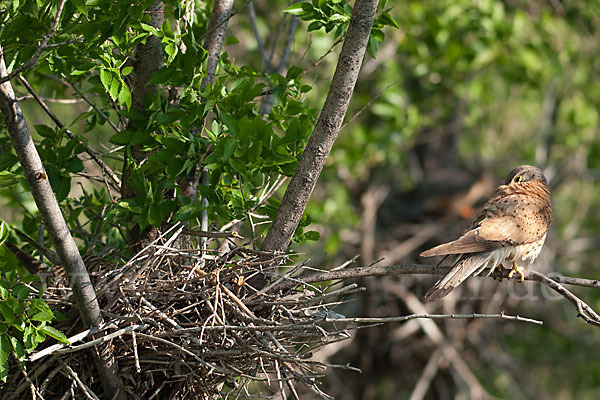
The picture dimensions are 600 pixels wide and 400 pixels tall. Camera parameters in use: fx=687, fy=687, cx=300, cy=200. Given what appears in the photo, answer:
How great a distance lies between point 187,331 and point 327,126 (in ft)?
2.95

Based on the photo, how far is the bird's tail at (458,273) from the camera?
301 centimetres

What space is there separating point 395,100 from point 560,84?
2.76 meters

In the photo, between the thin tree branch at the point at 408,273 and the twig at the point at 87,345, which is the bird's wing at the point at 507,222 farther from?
the twig at the point at 87,345

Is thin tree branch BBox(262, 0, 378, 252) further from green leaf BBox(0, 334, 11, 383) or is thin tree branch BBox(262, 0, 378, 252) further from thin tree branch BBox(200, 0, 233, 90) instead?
green leaf BBox(0, 334, 11, 383)

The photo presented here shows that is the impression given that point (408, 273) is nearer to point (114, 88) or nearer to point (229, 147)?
point (229, 147)

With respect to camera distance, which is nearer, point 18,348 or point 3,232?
point 18,348

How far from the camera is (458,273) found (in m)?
3.10

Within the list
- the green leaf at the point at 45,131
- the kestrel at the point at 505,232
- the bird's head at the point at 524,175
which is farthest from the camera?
the bird's head at the point at 524,175

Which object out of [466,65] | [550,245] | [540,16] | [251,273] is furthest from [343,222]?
[251,273]

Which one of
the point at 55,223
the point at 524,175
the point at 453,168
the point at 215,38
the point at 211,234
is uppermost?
the point at 215,38

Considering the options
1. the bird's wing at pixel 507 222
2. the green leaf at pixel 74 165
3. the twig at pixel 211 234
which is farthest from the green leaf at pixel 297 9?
the bird's wing at pixel 507 222

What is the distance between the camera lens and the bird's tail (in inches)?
118

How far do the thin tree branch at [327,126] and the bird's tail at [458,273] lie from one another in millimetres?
736

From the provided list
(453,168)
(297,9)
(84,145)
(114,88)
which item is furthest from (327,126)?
(453,168)
